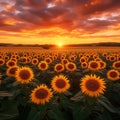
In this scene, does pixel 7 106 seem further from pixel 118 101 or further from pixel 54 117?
pixel 118 101

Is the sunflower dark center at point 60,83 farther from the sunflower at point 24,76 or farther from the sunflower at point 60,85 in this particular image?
the sunflower at point 24,76

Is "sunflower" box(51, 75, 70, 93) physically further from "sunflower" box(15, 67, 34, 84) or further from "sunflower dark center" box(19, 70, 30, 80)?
"sunflower dark center" box(19, 70, 30, 80)

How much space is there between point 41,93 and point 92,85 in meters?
0.98

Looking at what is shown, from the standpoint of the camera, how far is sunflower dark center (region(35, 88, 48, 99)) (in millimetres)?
5098

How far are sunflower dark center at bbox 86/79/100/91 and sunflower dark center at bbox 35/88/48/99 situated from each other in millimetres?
797

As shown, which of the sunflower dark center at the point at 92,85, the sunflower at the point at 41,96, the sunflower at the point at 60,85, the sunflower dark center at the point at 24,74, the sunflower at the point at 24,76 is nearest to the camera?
the sunflower at the point at 41,96

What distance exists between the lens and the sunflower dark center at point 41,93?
5098mm

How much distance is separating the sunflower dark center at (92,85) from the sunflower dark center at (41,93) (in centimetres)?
80

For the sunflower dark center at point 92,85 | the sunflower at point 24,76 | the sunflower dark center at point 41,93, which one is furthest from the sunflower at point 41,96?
the sunflower at point 24,76

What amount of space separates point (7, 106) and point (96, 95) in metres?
1.60

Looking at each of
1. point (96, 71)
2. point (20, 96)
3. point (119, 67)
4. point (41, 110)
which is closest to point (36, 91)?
point (41, 110)

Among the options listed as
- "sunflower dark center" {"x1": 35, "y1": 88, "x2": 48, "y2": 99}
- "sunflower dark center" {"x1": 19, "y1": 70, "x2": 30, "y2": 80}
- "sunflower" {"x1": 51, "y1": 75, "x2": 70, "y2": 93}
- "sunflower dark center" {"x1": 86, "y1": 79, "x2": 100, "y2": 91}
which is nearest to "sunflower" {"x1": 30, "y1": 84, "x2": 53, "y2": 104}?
"sunflower dark center" {"x1": 35, "y1": 88, "x2": 48, "y2": 99}

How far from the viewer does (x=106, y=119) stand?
4941 mm

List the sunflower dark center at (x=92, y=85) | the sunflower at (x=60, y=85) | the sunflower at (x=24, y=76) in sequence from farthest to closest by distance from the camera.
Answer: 1. the sunflower at (x=24, y=76)
2. the sunflower at (x=60, y=85)
3. the sunflower dark center at (x=92, y=85)
